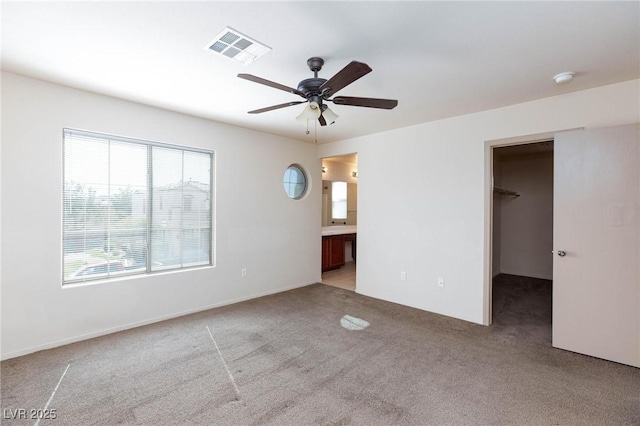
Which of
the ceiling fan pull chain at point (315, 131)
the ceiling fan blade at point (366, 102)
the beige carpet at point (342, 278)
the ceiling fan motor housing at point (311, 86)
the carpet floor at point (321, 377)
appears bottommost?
the carpet floor at point (321, 377)

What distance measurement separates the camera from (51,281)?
111 inches

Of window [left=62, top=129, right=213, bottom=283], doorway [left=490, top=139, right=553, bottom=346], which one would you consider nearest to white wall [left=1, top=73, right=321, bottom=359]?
window [left=62, top=129, right=213, bottom=283]

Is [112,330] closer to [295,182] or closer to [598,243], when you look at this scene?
[295,182]

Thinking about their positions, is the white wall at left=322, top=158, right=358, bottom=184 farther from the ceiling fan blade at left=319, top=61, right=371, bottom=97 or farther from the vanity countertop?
the ceiling fan blade at left=319, top=61, right=371, bottom=97

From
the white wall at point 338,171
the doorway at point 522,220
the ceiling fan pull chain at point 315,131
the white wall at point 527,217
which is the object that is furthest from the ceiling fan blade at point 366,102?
the white wall at point 527,217

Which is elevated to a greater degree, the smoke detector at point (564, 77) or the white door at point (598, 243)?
the smoke detector at point (564, 77)

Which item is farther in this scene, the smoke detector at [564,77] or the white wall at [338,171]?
the white wall at [338,171]

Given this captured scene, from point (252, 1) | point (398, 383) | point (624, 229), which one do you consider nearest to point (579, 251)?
point (624, 229)

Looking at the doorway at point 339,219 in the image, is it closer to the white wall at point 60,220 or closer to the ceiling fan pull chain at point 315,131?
the ceiling fan pull chain at point 315,131

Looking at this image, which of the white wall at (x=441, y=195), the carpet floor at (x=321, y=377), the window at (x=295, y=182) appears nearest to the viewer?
the carpet floor at (x=321, y=377)

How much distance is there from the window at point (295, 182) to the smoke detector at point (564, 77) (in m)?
3.66

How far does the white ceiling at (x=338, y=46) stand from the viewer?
1.73 m

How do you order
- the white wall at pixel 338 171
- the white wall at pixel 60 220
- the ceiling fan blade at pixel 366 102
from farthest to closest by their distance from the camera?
the white wall at pixel 338 171
the white wall at pixel 60 220
the ceiling fan blade at pixel 366 102

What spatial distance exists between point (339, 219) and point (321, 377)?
5.27 meters
